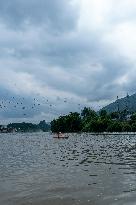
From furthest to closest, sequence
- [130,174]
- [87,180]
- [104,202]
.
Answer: [130,174], [87,180], [104,202]

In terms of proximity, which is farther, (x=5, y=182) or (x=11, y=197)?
(x=5, y=182)

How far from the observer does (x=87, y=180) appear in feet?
99.8

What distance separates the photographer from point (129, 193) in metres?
23.8

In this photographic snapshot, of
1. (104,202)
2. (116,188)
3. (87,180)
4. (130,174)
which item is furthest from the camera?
(130,174)

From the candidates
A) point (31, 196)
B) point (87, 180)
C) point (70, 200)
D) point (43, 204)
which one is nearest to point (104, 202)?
point (70, 200)

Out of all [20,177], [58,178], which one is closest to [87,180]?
[58,178]

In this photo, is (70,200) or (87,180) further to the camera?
(87,180)

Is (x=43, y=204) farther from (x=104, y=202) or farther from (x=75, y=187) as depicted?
(x=75, y=187)

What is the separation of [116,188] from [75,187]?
3111 millimetres

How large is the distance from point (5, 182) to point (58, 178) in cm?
466

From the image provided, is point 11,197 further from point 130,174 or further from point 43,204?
point 130,174

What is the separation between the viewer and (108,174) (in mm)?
33688

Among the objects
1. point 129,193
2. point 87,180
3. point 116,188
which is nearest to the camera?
point 129,193

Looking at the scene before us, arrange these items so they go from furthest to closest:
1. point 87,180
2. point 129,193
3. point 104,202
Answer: point 87,180 < point 129,193 < point 104,202
